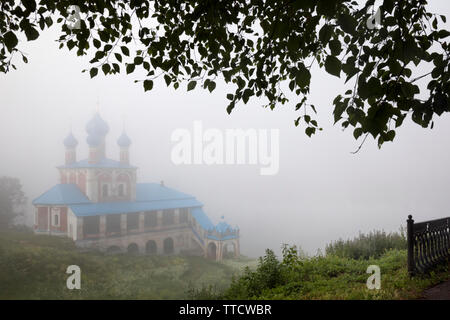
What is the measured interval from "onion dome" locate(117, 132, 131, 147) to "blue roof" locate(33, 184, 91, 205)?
5.72 metres

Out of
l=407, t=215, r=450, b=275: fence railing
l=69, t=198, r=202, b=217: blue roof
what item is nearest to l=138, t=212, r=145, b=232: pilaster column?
l=69, t=198, r=202, b=217: blue roof

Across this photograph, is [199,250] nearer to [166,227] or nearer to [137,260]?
[166,227]

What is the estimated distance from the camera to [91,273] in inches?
626

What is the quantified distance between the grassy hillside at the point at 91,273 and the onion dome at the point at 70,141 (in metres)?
8.76

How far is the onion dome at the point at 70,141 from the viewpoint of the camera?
24.9 meters

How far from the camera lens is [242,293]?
554cm

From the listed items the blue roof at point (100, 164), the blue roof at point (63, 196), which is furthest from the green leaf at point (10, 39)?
the blue roof at point (100, 164)

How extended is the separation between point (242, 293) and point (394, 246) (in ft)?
18.0

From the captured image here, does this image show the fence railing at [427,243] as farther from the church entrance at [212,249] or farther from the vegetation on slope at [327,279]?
the church entrance at [212,249]

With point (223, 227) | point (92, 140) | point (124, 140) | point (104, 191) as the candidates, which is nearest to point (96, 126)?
point (92, 140)

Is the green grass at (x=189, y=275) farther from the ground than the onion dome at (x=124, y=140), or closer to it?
closer to it

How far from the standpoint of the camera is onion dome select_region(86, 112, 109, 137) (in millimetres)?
25031

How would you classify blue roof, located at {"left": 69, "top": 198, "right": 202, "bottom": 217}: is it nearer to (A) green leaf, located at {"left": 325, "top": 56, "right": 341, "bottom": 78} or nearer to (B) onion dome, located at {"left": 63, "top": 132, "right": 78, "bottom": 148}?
(B) onion dome, located at {"left": 63, "top": 132, "right": 78, "bottom": 148}
